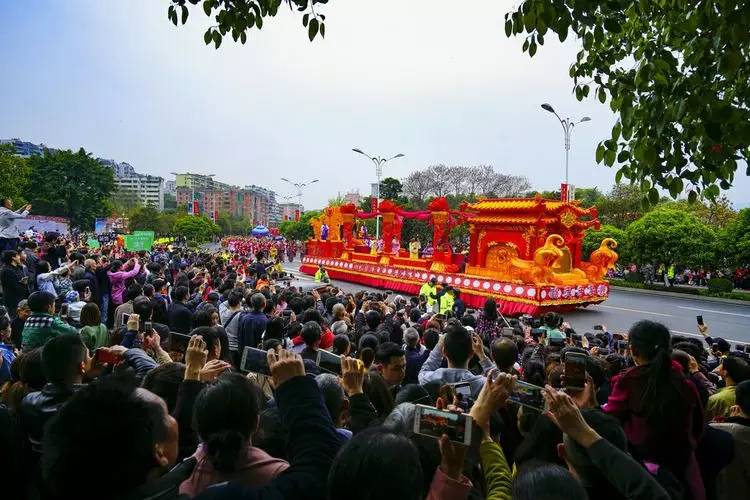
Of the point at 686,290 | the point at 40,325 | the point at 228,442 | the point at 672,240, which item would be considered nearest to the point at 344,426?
the point at 228,442

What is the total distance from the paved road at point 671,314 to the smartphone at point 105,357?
1308cm

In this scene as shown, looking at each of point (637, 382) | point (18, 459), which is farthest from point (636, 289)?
point (18, 459)

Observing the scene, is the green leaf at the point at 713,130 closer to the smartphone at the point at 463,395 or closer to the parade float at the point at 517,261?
the smartphone at the point at 463,395

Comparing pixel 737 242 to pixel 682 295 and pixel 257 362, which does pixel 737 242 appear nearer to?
pixel 682 295

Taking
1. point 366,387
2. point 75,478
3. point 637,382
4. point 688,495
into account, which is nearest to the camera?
point 75,478

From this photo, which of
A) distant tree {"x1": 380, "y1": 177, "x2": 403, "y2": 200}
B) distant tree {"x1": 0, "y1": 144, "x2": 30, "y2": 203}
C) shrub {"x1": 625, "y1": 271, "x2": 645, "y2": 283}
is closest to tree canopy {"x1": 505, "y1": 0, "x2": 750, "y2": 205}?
shrub {"x1": 625, "y1": 271, "x2": 645, "y2": 283}

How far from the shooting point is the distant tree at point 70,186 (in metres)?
45.2

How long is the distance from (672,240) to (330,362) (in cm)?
2517

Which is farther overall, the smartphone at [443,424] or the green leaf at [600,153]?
the green leaf at [600,153]

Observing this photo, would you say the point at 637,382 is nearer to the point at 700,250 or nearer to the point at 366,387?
the point at 366,387

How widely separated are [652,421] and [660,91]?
2.29 m

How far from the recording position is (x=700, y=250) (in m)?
23.3

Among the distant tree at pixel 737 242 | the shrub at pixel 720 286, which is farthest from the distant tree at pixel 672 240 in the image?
the shrub at pixel 720 286

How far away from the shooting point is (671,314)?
1730 cm
